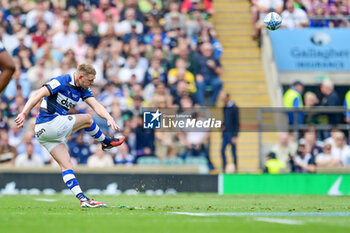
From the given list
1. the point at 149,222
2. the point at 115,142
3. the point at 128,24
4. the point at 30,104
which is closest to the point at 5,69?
the point at 30,104

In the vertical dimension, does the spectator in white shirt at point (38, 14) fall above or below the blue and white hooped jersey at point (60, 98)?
above

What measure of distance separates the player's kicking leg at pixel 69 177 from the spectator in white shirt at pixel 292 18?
13.3 m

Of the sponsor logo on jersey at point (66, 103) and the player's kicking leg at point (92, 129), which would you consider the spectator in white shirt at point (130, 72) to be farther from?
the sponsor logo on jersey at point (66, 103)

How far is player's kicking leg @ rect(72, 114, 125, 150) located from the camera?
→ 11820 mm

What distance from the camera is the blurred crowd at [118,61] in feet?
59.4

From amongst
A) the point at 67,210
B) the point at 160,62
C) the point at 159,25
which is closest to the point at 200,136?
the point at 160,62

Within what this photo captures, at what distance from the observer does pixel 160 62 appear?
69.7ft

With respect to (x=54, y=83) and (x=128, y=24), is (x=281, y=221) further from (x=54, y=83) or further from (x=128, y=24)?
(x=128, y=24)

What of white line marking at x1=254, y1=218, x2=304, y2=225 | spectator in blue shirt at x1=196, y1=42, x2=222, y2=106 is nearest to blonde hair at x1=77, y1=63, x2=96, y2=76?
white line marking at x1=254, y1=218, x2=304, y2=225

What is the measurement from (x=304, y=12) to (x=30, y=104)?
1501cm

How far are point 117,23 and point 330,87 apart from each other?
628 cm

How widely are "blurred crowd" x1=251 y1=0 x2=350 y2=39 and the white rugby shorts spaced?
43.2 feet

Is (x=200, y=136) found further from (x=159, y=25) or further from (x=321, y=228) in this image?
(x=321, y=228)

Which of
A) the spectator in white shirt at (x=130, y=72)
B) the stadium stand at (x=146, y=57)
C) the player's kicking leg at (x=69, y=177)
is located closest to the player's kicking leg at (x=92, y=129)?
the player's kicking leg at (x=69, y=177)
